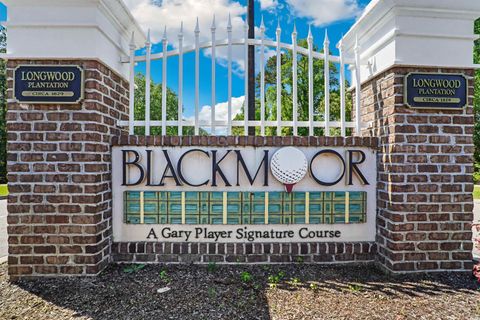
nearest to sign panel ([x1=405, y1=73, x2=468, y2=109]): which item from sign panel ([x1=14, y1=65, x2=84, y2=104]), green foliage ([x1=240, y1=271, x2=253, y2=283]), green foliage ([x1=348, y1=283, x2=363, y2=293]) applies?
green foliage ([x1=348, y1=283, x2=363, y2=293])

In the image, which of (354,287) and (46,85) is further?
(46,85)

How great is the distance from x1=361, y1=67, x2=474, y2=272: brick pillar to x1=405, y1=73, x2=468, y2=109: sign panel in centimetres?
6

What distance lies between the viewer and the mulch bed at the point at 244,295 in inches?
98.4

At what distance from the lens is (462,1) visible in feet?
10.5

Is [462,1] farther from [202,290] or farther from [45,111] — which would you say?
[45,111]

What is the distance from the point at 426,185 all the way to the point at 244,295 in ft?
7.14

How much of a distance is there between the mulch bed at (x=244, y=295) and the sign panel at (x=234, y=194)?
392 millimetres

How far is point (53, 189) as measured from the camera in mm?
3119

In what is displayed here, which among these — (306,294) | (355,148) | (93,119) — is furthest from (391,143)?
(93,119)

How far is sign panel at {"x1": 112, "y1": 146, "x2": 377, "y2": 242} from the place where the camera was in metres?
3.43

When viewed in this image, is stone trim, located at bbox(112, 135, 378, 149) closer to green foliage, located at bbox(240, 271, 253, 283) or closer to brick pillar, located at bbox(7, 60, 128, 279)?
brick pillar, located at bbox(7, 60, 128, 279)

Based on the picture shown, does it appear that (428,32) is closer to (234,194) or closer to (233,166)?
(233,166)

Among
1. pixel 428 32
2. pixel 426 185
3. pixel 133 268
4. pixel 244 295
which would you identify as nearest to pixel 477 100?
pixel 428 32

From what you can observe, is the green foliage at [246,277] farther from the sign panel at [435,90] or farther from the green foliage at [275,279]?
the sign panel at [435,90]
